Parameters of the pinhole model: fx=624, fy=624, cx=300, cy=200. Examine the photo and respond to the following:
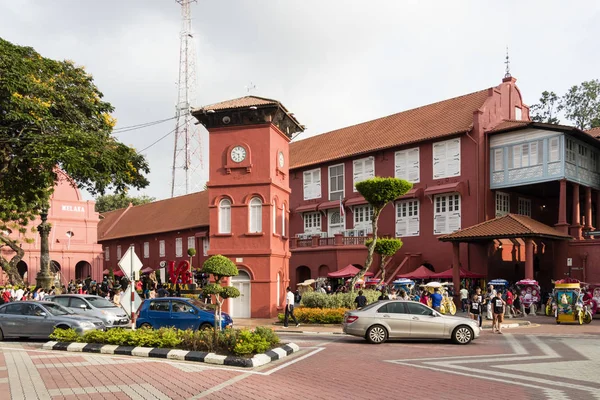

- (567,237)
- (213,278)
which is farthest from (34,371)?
(567,237)

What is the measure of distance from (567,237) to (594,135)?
8.12 metres

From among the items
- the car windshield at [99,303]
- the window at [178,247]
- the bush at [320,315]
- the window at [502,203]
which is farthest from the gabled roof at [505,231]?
the window at [178,247]

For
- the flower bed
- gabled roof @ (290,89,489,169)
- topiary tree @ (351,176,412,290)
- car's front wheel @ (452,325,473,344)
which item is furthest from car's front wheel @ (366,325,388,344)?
gabled roof @ (290,89,489,169)

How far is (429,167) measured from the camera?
37.5 metres

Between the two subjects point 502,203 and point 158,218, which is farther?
point 158,218

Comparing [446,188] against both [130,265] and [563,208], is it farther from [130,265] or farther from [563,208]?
[130,265]

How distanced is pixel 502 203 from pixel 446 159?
4.17 m

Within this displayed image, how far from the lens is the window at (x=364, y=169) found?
4053 cm

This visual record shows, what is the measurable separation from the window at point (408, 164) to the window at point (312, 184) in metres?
6.99

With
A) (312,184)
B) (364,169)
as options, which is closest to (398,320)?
(364,169)

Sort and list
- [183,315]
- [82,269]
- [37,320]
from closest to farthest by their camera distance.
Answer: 1. [37,320]
2. [183,315]
3. [82,269]

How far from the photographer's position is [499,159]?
35531mm

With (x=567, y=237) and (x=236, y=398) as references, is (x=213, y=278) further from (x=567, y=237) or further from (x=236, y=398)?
(x=236, y=398)

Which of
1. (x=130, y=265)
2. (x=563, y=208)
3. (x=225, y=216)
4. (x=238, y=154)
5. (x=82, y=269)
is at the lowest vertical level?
(x=82, y=269)
